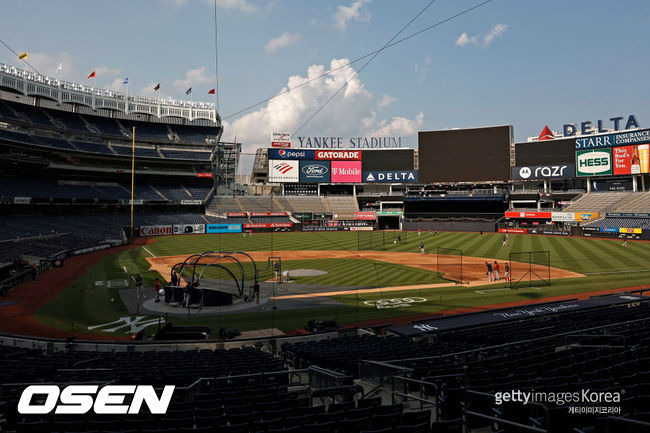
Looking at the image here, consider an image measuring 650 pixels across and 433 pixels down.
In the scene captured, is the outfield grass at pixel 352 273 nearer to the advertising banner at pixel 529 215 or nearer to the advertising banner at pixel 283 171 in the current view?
the advertising banner at pixel 529 215

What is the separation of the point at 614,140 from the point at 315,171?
67.6 m

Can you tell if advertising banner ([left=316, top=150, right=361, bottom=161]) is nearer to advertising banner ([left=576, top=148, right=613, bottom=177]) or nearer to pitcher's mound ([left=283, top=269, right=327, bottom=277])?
advertising banner ([left=576, top=148, right=613, bottom=177])

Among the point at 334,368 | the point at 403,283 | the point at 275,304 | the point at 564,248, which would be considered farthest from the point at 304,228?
the point at 334,368

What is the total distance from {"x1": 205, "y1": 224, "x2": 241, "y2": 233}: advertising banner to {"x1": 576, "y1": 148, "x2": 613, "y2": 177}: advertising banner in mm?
76725

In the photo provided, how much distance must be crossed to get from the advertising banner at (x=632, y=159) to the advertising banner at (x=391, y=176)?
138ft

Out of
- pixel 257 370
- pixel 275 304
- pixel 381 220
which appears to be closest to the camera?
pixel 257 370

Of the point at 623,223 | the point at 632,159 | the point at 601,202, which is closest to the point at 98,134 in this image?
the point at 623,223

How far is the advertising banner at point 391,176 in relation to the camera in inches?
3935

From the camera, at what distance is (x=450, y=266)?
41.3m

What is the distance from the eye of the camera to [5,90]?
69.3 metres

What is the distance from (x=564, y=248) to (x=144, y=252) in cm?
5735

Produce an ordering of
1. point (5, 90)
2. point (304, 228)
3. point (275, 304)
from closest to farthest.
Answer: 1. point (275, 304)
2. point (5, 90)
3. point (304, 228)

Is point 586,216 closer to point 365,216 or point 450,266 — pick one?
point 365,216

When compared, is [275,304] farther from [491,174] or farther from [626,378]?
[491,174]
